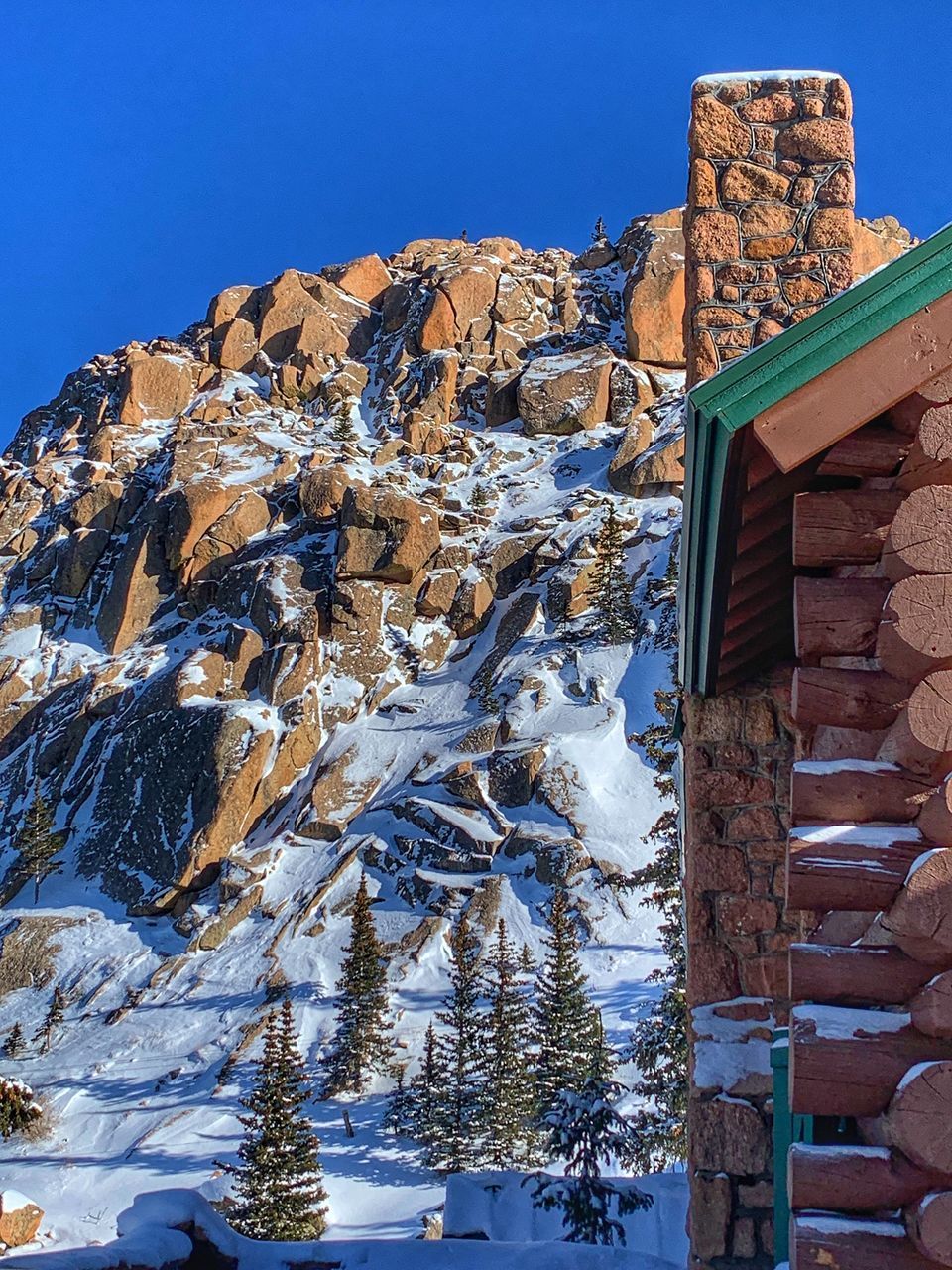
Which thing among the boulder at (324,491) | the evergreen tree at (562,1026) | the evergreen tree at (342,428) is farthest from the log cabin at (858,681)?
the evergreen tree at (342,428)

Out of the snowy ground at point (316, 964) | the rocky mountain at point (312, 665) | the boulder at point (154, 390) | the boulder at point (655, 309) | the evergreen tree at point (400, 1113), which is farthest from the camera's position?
the boulder at point (154, 390)

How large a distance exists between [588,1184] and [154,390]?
7111 cm

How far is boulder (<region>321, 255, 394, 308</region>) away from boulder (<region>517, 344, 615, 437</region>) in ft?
77.5

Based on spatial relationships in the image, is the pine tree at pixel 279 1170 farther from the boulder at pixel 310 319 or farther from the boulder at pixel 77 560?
the boulder at pixel 310 319

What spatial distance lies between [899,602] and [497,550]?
157 ft

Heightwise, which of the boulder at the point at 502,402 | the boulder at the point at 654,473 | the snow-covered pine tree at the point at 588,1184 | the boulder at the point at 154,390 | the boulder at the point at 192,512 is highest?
the boulder at the point at 154,390

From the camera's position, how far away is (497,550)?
167 ft

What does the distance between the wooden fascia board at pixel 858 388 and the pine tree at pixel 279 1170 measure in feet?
66.2

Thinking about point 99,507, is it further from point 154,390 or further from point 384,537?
point 384,537

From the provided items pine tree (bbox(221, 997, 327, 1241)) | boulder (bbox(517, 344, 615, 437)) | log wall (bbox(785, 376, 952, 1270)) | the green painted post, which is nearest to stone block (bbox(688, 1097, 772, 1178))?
the green painted post

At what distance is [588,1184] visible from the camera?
447 inches

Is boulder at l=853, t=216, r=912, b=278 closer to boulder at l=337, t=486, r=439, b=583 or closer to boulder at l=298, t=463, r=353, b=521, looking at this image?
boulder at l=337, t=486, r=439, b=583

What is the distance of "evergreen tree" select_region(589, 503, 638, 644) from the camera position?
41.5m

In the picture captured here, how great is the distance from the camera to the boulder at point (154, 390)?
2876 inches
